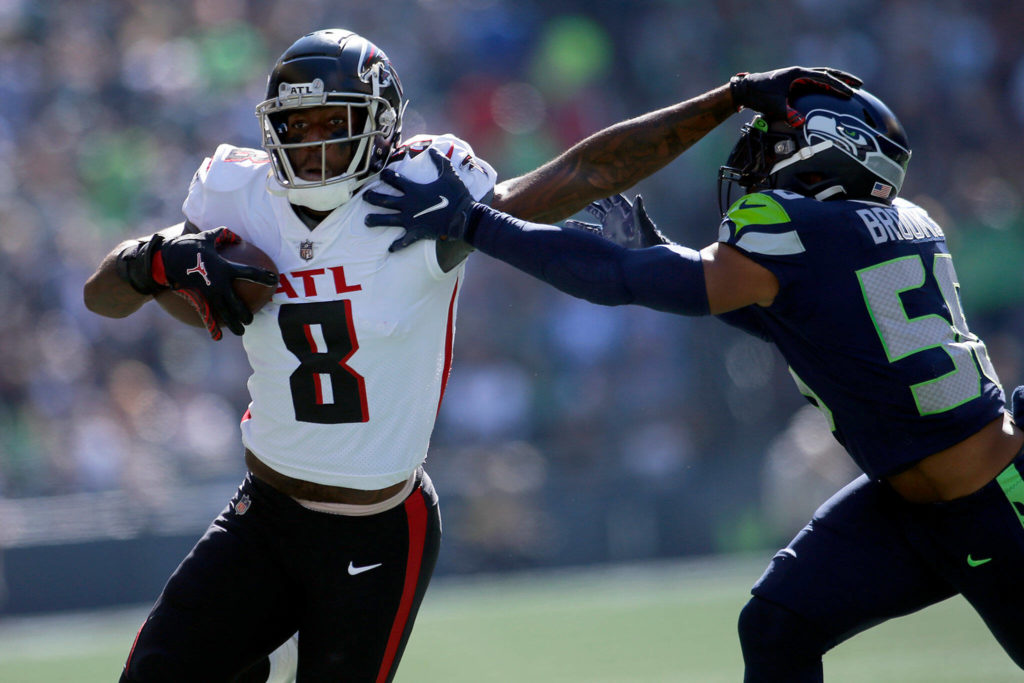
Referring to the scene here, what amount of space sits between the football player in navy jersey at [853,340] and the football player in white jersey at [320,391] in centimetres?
13

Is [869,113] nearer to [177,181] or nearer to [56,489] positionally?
[56,489]

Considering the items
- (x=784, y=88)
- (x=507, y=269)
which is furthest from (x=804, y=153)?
(x=507, y=269)

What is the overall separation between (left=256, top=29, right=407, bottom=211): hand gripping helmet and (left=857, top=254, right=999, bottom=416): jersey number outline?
1.23 m

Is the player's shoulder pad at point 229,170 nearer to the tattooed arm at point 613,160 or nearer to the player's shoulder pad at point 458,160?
the player's shoulder pad at point 458,160

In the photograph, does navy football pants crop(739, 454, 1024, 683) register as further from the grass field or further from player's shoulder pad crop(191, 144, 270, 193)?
the grass field

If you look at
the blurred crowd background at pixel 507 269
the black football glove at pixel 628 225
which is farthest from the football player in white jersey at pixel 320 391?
the blurred crowd background at pixel 507 269

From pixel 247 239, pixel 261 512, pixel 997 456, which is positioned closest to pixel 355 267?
pixel 247 239

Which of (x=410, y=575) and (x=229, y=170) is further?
(x=229, y=170)

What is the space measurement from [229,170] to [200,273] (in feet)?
1.31

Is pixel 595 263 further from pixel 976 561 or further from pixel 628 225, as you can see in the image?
pixel 976 561

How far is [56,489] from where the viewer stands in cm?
757

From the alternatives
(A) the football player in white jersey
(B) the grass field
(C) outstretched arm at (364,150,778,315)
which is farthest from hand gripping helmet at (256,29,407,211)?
(B) the grass field

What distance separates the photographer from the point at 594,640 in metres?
5.98

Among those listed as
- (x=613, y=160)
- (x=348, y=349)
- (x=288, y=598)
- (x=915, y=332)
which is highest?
(x=613, y=160)
